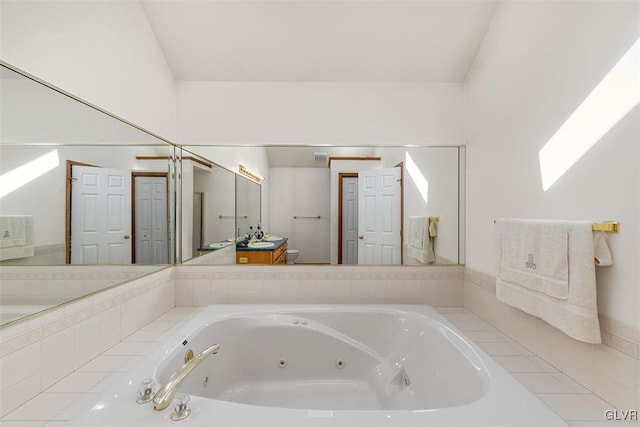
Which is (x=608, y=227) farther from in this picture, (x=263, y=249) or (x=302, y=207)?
(x=263, y=249)

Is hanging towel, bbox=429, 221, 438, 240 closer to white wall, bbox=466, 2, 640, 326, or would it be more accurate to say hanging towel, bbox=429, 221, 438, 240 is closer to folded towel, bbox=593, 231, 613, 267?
white wall, bbox=466, 2, 640, 326

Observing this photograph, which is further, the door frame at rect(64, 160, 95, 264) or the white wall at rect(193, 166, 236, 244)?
the white wall at rect(193, 166, 236, 244)

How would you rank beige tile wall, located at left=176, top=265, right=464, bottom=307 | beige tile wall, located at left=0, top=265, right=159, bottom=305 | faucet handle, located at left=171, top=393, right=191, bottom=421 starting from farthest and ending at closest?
beige tile wall, located at left=176, top=265, right=464, bottom=307 → beige tile wall, located at left=0, top=265, right=159, bottom=305 → faucet handle, located at left=171, top=393, right=191, bottom=421

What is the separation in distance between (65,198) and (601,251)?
214 cm

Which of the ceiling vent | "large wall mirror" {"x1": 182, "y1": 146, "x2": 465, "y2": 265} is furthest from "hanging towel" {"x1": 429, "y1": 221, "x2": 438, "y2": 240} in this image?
the ceiling vent

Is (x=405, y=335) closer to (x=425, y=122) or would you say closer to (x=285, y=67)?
(x=425, y=122)

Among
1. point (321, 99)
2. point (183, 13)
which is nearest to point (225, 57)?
point (183, 13)

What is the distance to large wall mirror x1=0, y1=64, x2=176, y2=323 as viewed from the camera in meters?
1.02

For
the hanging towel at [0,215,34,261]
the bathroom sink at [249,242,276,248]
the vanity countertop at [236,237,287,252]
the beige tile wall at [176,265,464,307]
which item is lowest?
the beige tile wall at [176,265,464,307]

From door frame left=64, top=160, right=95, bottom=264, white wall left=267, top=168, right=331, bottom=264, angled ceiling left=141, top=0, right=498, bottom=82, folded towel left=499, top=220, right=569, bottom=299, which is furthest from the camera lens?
white wall left=267, top=168, right=331, bottom=264

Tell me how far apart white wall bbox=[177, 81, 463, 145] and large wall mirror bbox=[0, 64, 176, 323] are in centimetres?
50

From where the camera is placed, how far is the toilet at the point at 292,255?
2.17m

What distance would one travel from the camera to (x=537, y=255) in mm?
1286

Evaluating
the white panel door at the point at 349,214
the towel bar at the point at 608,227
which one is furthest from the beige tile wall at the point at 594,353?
the white panel door at the point at 349,214
